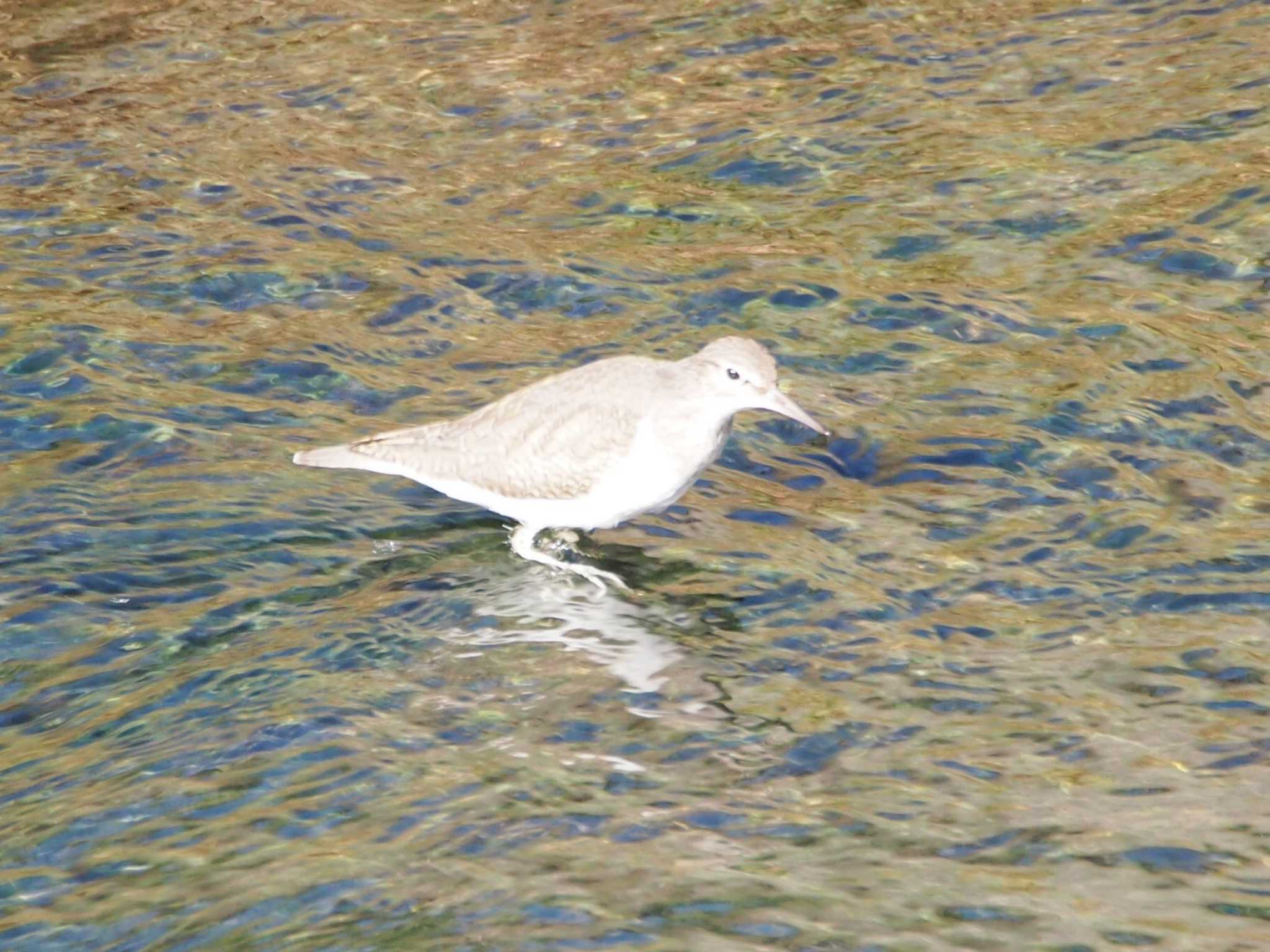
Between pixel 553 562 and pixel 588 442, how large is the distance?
60cm

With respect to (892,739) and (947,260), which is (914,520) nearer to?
(892,739)

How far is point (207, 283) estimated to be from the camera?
34.4 feet

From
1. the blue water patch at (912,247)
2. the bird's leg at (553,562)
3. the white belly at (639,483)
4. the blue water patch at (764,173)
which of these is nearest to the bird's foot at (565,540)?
the bird's leg at (553,562)

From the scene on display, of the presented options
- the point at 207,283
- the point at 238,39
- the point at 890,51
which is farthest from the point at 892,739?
the point at 238,39

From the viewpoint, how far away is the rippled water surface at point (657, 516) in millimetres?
5762

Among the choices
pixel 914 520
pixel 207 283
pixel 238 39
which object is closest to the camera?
pixel 914 520

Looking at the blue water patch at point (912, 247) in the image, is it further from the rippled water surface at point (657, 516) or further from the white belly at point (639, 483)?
the white belly at point (639, 483)

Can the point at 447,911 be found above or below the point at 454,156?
below

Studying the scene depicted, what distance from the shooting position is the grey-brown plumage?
7.73 m

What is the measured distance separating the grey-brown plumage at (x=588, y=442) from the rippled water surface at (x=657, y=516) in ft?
1.12

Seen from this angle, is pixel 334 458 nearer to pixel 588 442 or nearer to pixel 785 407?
pixel 588 442

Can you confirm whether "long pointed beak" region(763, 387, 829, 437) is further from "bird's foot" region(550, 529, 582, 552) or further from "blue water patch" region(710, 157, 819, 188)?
"blue water patch" region(710, 157, 819, 188)

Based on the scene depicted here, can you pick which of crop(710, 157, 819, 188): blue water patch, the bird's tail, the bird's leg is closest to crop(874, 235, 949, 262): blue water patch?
crop(710, 157, 819, 188): blue water patch

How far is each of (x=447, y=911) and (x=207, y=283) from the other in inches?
234
